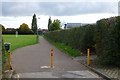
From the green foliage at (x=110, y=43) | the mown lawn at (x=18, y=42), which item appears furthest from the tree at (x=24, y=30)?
the green foliage at (x=110, y=43)

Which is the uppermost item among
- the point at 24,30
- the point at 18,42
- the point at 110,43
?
the point at 24,30

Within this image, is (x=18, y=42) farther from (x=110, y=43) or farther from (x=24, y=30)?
(x=24, y=30)

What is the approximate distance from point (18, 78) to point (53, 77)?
146 centimetres

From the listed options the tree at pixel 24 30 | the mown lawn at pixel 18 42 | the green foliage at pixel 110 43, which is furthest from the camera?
the tree at pixel 24 30

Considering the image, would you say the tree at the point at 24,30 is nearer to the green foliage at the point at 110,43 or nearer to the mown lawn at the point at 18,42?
the mown lawn at the point at 18,42

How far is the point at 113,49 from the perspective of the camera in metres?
17.1


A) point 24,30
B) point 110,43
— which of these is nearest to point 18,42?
point 110,43

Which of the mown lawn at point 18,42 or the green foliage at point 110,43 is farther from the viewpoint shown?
the mown lawn at point 18,42

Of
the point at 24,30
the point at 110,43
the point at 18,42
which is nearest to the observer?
the point at 110,43

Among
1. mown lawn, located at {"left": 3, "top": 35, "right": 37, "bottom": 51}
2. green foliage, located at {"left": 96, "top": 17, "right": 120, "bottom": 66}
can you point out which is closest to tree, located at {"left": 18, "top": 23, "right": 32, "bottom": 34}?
mown lawn, located at {"left": 3, "top": 35, "right": 37, "bottom": 51}

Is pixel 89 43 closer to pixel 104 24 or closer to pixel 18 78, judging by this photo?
pixel 104 24

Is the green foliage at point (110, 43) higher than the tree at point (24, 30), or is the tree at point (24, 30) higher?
the tree at point (24, 30)

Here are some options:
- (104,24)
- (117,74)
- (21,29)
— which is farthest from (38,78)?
(21,29)

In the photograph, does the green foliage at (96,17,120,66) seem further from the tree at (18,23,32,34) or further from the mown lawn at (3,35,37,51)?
the tree at (18,23,32,34)
